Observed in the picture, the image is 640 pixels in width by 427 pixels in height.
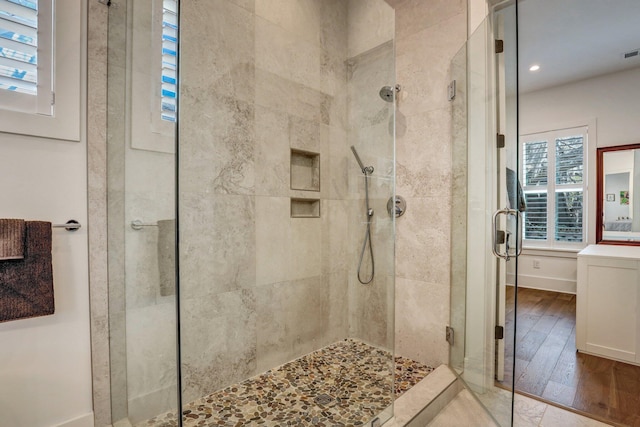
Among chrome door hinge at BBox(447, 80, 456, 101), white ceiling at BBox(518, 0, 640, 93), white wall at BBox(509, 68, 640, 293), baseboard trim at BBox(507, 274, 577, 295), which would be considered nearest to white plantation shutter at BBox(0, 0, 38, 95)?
chrome door hinge at BBox(447, 80, 456, 101)

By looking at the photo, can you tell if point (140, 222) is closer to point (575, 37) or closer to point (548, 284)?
point (575, 37)

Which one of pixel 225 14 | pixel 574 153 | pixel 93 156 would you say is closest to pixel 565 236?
pixel 574 153

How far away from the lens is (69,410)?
1.22 meters

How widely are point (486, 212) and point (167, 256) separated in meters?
1.65

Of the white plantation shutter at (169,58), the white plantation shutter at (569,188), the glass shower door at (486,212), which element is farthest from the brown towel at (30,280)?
the white plantation shutter at (569,188)

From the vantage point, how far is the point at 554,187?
4.38 meters

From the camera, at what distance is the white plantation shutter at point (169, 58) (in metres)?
0.92

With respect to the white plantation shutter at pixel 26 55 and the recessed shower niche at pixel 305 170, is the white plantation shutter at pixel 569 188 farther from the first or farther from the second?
the white plantation shutter at pixel 26 55

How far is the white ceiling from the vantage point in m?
2.65

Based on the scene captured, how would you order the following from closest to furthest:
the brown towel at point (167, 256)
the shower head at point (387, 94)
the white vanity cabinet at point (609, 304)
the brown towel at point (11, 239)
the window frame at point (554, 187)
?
1. the brown towel at point (167, 256)
2. the brown towel at point (11, 239)
3. the shower head at point (387, 94)
4. the white vanity cabinet at point (609, 304)
5. the window frame at point (554, 187)

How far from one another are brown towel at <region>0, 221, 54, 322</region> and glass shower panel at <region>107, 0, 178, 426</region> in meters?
0.22

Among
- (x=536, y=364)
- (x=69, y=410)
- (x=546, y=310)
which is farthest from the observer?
(x=546, y=310)

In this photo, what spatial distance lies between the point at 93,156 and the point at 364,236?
151 centimetres

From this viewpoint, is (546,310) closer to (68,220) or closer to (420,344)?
(420,344)
